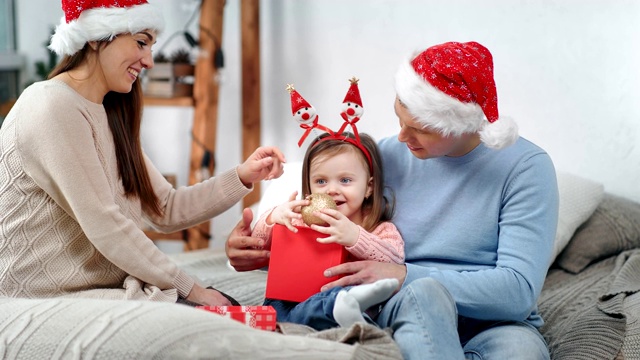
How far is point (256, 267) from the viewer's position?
6.86 ft

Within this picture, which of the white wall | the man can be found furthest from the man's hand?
the white wall

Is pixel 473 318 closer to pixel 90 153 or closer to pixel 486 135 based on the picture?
pixel 486 135

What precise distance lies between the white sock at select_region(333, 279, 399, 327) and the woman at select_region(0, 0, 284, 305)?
41cm

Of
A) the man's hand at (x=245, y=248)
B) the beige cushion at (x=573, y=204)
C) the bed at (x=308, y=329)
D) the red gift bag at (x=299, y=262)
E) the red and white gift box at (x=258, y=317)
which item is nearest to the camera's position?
the bed at (x=308, y=329)

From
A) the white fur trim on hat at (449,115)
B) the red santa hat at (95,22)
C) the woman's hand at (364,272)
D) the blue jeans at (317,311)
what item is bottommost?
the blue jeans at (317,311)

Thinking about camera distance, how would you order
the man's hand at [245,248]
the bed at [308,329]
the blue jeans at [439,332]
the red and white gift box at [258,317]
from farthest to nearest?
the man's hand at [245,248], the red and white gift box at [258,317], the blue jeans at [439,332], the bed at [308,329]

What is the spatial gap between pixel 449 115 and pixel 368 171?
290 mm

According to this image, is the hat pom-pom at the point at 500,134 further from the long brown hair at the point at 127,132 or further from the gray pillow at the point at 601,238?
the gray pillow at the point at 601,238

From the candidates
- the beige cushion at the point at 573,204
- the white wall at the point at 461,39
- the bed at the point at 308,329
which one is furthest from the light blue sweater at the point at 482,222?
the white wall at the point at 461,39

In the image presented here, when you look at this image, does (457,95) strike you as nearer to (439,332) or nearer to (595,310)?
(439,332)

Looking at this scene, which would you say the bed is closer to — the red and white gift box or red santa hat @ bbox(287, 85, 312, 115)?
the red and white gift box

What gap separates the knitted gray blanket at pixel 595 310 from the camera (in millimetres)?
1970

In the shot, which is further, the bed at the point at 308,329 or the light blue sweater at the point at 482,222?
the light blue sweater at the point at 482,222

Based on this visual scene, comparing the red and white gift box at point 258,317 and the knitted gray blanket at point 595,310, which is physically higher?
the red and white gift box at point 258,317
